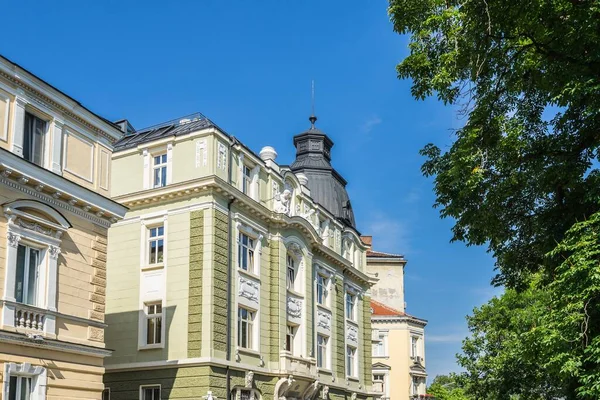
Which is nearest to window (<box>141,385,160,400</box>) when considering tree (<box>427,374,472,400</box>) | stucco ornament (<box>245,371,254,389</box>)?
stucco ornament (<box>245,371,254,389</box>)

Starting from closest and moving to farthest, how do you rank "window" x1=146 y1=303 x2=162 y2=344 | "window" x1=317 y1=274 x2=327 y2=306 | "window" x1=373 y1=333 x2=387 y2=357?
"window" x1=146 y1=303 x2=162 y2=344, "window" x1=317 y1=274 x2=327 y2=306, "window" x1=373 y1=333 x2=387 y2=357

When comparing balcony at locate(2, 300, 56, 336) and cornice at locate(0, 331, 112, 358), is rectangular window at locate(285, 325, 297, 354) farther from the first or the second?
balcony at locate(2, 300, 56, 336)

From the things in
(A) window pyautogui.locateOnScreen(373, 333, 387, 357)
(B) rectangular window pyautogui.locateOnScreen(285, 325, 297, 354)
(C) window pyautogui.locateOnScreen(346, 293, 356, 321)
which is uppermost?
(C) window pyautogui.locateOnScreen(346, 293, 356, 321)

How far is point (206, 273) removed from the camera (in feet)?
92.0

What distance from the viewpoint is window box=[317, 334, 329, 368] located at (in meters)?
37.1

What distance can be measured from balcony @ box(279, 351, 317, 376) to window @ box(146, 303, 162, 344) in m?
5.82

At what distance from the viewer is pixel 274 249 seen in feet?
108

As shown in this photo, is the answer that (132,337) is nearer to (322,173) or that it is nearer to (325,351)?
(325,351)

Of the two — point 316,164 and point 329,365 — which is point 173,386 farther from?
point 316,164

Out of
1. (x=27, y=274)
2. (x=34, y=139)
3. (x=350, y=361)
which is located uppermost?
(x=34, y=139)

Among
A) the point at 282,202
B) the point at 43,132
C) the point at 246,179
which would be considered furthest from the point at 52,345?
the point at 282,202

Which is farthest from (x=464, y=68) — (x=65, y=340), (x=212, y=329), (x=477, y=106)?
(x=212, y=329)

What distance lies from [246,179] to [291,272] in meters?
5.74

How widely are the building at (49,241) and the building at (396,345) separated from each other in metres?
41.1
